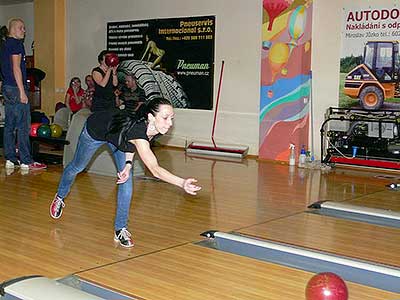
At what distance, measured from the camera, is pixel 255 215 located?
454cm

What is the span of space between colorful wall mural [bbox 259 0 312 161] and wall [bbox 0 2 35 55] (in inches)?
212

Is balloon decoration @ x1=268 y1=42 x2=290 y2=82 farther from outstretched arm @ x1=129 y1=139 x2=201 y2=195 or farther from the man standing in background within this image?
outstretched arm @ x1=129 y1=139 x2=201 y2=195

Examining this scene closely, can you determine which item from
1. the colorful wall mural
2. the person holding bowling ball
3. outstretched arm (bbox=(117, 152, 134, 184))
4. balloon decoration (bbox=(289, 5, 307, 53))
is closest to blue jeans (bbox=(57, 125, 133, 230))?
outstretched arm (bbox=(117, 152, 134, 184))

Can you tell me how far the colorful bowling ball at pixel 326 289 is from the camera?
2303 millimetres

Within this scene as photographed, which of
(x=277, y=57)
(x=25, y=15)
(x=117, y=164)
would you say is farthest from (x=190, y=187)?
(x=25, y=15)

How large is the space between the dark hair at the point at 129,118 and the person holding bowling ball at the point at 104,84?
2.29 meters

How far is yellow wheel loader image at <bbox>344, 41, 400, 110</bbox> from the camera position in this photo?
6895 millimetres

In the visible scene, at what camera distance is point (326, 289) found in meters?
2.32

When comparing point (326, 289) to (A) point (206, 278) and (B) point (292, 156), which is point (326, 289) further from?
(B) point (292, 156)

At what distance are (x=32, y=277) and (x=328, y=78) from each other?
5377mm

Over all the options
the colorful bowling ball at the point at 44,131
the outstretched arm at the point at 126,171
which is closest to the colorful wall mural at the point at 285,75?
the colorful bowling ball at the point at 44,131

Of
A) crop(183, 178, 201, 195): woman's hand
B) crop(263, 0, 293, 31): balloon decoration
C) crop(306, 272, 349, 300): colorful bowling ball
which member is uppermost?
crop(263, 0, 293, 31): balloon decoration

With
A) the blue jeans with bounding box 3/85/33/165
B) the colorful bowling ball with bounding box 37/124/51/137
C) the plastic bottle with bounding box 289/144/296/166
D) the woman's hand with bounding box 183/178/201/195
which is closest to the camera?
the woman's hand with bounding box 183/178/201/195

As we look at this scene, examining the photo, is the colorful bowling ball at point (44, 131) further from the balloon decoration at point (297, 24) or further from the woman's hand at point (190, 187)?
the woman's hand at point (190, 187)
